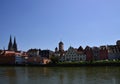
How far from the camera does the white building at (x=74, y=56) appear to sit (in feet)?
344

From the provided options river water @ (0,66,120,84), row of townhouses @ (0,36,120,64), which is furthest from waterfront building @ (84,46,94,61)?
river water @ (0,66,120,84)

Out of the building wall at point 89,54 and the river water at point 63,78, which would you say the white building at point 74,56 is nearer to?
the building wall at point 89,54

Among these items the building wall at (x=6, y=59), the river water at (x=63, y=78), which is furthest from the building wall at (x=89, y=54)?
the river water at (x=63, y=78)

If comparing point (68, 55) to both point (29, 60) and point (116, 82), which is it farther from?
point (116, 82)

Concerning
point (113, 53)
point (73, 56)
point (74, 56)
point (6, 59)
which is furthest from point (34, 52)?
point (113, 53)

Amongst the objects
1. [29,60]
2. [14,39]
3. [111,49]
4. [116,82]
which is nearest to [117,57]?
[111,49]

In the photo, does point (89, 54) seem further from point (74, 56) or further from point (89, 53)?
point (74, 56)

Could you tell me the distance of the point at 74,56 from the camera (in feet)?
350

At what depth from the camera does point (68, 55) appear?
4286 inches

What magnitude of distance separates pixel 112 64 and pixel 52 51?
63657 mm

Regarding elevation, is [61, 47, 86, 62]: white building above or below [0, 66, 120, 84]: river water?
above

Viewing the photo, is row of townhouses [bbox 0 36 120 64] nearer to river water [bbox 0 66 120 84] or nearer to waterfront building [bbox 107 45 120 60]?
waterfront building [bbox 107 45 120 60]

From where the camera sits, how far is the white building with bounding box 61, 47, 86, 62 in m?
105

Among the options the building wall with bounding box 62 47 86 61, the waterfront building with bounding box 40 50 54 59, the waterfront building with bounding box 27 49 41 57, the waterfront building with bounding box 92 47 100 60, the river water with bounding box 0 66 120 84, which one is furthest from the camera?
the waterfront building with bounding box 27 49 41 57
